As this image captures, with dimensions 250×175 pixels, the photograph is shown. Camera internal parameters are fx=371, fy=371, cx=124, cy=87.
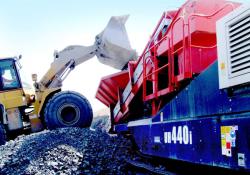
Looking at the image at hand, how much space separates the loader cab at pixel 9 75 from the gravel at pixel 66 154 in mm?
2383

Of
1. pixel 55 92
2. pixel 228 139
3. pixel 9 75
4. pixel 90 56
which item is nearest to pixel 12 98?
pixel 9 75

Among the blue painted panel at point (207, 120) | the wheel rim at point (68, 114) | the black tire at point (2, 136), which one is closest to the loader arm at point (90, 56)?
the wheel rim at point (68, 114)

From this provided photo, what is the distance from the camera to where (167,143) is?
17.1 feet

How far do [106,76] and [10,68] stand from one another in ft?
10.8

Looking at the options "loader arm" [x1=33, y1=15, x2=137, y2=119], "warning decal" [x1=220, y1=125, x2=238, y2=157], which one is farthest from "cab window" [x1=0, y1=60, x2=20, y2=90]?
"warning decal" [x1=220, y1=125, x2=238, y2=157]

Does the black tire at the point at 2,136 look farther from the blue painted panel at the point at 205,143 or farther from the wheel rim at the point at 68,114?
the blue painted panel at the point at 205,143

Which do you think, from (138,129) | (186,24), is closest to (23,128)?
(138,129)

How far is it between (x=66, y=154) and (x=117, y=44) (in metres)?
3.81

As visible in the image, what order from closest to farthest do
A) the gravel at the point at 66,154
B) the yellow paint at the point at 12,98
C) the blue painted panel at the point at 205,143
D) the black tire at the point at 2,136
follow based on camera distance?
the blue painted panel at the point at 205,143, the gravel at the point at 66,154, the black tire at the point at 2,136, the yellow paint at the point at 12,98

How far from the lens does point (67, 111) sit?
10.2 metres

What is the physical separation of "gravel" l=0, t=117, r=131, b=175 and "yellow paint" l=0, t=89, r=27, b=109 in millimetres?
1951

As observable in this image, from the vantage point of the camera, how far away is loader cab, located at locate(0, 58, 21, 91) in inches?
416

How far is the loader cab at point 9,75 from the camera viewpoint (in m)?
10.6

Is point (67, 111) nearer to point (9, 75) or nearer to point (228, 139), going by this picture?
point (9, 75)
